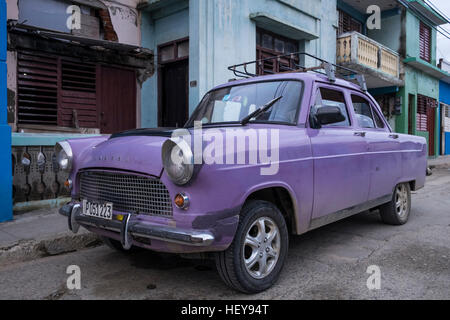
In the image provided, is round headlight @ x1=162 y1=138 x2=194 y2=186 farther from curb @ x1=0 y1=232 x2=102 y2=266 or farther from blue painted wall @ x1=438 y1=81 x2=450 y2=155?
blue painted wall @ x1=438 y1=81 x2=450 y2=155

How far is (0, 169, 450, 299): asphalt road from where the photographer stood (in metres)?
2.82

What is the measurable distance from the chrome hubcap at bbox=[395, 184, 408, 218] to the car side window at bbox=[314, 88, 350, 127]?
5.46ft

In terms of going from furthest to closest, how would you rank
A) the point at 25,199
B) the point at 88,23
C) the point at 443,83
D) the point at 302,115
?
the point at 443,83
the point at 88,23
the point at 25,199
the point at 302,115

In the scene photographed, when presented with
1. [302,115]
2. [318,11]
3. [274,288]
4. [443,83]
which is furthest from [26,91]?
[443,83]

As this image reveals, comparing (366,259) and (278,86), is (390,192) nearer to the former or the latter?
(366,259)

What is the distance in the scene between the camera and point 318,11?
11336 mm

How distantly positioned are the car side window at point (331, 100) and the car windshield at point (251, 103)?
25 centimetres

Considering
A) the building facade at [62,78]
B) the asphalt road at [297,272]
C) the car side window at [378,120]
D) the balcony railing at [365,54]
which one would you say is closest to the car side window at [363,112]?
the car side window at [378,120]

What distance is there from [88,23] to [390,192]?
707cm

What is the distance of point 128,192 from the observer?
9.00 feet

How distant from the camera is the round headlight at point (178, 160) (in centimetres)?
233
